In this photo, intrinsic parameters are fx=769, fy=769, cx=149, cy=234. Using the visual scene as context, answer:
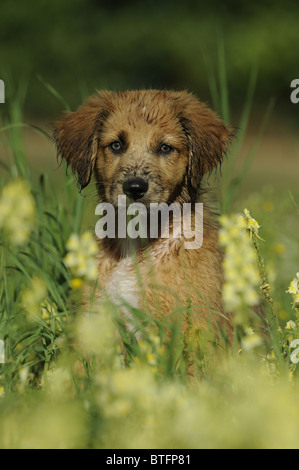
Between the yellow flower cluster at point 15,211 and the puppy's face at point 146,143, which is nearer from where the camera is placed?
the yellow flower cluster at point 15,211

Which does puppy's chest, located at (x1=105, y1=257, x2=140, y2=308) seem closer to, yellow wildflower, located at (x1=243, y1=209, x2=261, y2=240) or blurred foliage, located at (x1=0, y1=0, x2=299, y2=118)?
yellow wildflower, located at (x1=243, y1=209, x2=261, y2=240)

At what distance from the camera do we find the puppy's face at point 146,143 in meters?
4.54

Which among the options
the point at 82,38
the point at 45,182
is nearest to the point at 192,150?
the point at 45,182

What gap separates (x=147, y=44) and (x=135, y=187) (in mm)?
12622

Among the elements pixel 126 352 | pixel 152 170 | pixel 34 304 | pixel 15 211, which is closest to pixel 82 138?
pixel 152 170

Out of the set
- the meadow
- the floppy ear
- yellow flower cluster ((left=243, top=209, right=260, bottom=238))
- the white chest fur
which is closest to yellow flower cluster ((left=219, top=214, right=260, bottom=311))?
the meadow

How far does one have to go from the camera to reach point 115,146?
4.77 metres

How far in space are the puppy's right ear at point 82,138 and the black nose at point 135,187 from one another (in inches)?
16.5

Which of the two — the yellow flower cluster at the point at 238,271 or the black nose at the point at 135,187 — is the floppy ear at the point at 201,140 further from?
the yellow flower cluster at the point at 238,271

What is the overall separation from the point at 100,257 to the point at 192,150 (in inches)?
34.3

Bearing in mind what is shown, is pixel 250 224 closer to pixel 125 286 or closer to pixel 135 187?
pixel 135 187

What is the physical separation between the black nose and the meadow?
558 mm

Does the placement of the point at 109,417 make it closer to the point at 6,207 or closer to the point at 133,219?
the point at 6,207

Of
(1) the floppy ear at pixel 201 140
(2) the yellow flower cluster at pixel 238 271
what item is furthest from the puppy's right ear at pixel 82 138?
(2) the yellow flower cluster at pixel 238 271
